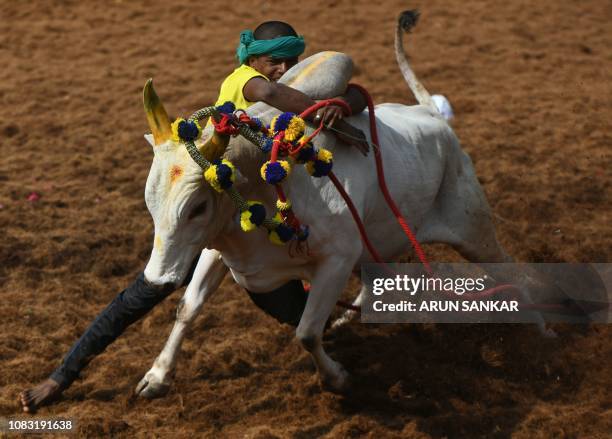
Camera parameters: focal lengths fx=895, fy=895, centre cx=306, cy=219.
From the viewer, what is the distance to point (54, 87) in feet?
25.9

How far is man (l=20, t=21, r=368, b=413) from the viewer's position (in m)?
3.37

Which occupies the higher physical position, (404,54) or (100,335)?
(404,54)

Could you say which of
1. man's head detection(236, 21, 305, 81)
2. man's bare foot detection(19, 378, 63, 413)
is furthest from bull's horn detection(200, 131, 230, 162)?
man's bare foot detection(19, 378, 63, 413)

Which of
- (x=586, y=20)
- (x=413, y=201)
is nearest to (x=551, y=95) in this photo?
(x=586, y=20)

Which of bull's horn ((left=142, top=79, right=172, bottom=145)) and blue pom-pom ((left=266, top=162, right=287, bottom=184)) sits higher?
bull's horn ((left=142, top=79, right=172, bottom=145))

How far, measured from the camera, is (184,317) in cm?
399

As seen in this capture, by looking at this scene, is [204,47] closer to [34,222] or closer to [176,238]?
[34,222]

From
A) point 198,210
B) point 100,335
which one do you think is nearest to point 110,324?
point 100,335

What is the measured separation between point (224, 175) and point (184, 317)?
126 cm

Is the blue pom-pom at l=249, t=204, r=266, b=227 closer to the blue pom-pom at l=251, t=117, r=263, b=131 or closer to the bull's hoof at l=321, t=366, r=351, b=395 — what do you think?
the blue pom-pom at l=251, t=117, r=263, b=131

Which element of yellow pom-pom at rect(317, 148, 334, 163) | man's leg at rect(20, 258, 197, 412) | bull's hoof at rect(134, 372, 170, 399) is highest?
yellow pom-pom at rect(317, 148, 334, 163)

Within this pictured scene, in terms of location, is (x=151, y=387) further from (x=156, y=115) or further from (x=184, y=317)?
(x=156, y=115)

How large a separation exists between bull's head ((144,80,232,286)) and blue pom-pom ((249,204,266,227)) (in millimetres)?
160

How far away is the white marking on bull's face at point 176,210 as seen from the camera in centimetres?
299
